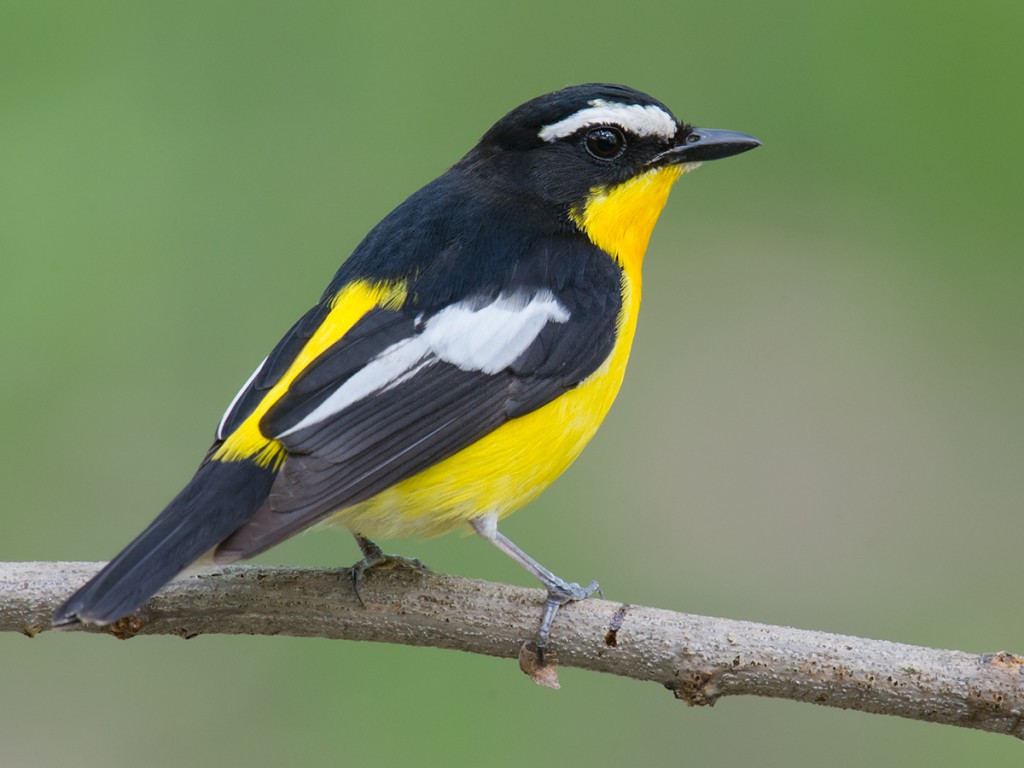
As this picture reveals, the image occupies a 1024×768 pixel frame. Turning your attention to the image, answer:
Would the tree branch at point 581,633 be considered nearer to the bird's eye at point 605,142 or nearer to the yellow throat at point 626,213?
the yellow throat at point 626,213

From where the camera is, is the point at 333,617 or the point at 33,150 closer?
the point at 333,617

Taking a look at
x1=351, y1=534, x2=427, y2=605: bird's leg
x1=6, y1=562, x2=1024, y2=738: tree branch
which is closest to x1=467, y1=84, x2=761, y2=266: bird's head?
x1=351, y1=534, x2=427, y2=605: bird's leg

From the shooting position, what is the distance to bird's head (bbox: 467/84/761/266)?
4.55 m

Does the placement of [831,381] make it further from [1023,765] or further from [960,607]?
[1023,765]

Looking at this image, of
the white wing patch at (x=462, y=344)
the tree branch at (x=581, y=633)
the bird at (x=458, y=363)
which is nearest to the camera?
the tree branch at (x=581, y=633)

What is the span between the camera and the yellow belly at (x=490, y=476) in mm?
3984

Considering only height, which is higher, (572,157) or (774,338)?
(774,338)

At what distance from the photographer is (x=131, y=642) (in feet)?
20.2

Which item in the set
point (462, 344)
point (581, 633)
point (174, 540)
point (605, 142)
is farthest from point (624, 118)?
point (174, 540)

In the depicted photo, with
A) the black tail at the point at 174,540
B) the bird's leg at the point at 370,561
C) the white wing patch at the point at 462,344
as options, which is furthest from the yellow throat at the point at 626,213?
the black tail at the point at 174,540

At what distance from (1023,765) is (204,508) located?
4232mm

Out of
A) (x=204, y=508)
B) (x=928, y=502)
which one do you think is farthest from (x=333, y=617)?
(x=928, y=502)

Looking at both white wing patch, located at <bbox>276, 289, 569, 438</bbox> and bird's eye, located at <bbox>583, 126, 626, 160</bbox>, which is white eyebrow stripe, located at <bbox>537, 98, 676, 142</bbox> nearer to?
bird's eye, located at <bbox>583, 126, 626, 160</bbox>

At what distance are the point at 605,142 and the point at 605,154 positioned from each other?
1.5 inches
